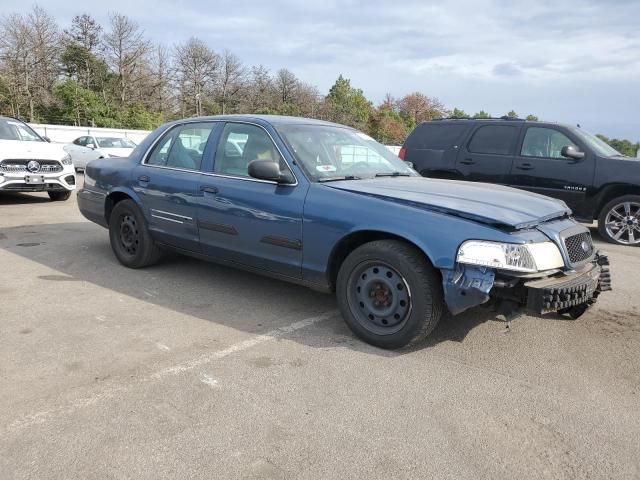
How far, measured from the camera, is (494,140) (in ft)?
28.7

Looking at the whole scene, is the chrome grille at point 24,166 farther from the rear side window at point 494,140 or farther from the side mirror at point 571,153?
the side mirror at point 571,153

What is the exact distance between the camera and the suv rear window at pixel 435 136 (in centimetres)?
912

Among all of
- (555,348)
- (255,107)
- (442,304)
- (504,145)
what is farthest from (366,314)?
(255,107)

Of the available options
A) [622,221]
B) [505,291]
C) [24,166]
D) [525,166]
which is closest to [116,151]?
[24,166]

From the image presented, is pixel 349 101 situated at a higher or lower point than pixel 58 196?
higher

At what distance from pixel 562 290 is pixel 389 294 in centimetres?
110

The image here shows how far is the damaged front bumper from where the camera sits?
3.31 metres

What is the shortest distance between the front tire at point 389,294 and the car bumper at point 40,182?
7.77 meters

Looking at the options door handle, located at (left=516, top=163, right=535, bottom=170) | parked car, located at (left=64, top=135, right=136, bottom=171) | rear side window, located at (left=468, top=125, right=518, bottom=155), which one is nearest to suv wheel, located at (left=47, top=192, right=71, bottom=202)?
parked car, located at (left=64, top=135, right=136, bottom=171)

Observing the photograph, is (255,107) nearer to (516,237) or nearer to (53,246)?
(53,246)

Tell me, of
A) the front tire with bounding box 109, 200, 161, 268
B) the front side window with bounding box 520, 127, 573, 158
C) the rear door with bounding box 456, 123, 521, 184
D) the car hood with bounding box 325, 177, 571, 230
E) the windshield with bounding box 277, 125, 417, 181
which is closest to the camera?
the car hood with bounding box 325, 177, 571, 230

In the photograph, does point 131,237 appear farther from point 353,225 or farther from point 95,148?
point 95,148

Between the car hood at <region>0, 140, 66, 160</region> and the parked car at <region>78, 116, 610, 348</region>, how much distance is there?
4.84 m

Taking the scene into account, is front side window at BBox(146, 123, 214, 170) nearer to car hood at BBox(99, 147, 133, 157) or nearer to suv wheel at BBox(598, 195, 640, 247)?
suv wheel at BBox(598, 195, 640, 247)
